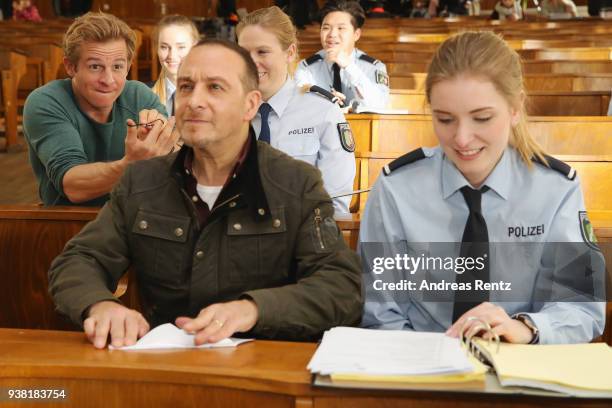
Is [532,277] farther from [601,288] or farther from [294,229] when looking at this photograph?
[294,229]

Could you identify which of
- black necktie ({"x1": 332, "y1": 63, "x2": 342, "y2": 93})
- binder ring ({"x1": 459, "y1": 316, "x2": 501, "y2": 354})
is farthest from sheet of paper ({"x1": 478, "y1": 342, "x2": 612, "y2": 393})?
black necktie ({"x1": 332, "y1": 63, "x2": 342, "y2": 93})

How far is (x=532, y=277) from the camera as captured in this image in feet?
6.04

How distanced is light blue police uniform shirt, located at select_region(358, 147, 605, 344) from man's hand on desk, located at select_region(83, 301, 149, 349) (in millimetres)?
491

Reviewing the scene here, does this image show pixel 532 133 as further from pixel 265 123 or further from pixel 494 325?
pixel 494 325

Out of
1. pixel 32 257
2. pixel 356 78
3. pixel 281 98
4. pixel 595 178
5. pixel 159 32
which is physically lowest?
pixel 32 257

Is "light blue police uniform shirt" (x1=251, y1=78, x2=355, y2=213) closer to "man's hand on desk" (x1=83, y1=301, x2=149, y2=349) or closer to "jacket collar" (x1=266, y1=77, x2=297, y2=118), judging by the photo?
"jacket collar" (x1=266, y1=77, x2=297, y2=118)

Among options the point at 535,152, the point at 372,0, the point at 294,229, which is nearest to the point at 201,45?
the point at 294,229

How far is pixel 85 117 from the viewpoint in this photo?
9.28 feet

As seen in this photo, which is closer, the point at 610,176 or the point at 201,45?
the point at 201,45

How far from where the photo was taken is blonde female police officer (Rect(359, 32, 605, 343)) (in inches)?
69.7

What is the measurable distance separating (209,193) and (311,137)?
1247 millimetres

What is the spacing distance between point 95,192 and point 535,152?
1.33 meters

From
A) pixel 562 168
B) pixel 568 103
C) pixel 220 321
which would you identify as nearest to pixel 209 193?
pixel 220 321

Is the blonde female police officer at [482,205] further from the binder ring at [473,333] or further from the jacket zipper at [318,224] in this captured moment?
the binder ring at [473,333]
